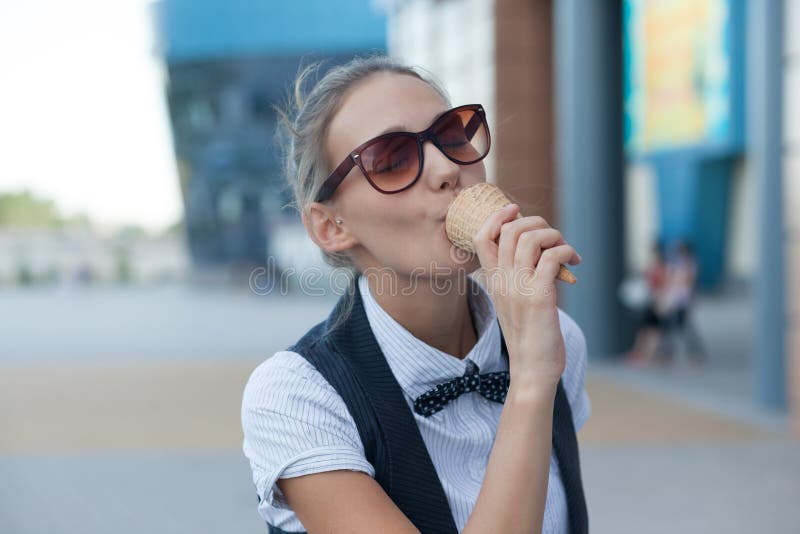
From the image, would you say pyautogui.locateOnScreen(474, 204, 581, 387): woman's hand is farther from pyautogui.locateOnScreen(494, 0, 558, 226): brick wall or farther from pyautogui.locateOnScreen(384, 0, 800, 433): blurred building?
pyautogui.locateOnScreen(494, 0, 558, 226): brick wall

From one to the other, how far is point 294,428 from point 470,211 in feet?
1.71

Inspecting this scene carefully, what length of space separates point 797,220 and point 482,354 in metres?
6.94

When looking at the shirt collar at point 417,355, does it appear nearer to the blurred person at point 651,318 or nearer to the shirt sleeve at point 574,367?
the shirt sleeve at point 574,367

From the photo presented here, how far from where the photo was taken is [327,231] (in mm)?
1946

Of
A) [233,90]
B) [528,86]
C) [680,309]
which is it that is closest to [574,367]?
[680,309]

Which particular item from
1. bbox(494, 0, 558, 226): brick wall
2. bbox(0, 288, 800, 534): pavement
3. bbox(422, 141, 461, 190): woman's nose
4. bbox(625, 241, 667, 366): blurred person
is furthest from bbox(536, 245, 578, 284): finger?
bbox(494, 0, 558, 226): brick wall

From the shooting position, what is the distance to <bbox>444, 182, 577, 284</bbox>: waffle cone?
1.62 m

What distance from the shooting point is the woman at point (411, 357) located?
148cm

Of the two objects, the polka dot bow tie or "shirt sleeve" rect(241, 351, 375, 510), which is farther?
the polka dot bow tie

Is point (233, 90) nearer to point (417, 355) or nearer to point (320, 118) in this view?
point (320, 118)

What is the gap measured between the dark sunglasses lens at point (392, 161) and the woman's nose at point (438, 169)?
0.02 meters

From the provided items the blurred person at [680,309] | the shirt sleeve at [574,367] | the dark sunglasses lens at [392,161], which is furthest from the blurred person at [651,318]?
the dark sunglasses lens at [392,161]

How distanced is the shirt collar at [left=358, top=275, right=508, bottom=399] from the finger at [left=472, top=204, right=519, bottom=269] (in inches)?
12.7

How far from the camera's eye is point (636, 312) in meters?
12.4
